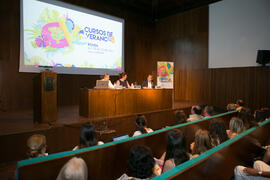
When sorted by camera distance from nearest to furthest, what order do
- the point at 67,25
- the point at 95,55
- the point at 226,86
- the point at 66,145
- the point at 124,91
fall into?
the point at 66,145 < the point at 124,91 < the point at 67,25 < the point at 95,55 < the point at 226,86

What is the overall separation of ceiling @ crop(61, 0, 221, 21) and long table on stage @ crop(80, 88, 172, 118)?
12.5ft

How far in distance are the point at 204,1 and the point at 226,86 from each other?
3408 millimetres

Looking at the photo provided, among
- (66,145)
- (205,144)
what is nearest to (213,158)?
(205,144)

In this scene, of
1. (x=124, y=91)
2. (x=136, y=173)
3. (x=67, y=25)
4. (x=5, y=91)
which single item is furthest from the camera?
(x=67, y=25)

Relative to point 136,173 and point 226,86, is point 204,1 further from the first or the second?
point 136,173

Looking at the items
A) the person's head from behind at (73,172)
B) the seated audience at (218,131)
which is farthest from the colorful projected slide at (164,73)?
the person's head from behind at (73,172)

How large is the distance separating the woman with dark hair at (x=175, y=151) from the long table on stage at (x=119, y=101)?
2.63 meters

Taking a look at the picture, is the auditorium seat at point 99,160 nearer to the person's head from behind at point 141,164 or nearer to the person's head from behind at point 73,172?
the person's head from behind at point 73,172

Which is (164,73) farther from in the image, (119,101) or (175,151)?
(175,151)

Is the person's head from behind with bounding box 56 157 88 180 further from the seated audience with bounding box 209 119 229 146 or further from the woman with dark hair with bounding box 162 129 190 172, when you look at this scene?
the seated audience with bounding box 209 119 229 146

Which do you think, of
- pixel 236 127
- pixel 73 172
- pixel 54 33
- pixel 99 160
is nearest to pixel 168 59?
pixel 54 33

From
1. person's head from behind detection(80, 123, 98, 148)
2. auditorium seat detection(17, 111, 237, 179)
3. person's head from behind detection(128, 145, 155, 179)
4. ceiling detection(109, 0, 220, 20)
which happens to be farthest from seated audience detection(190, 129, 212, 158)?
ceiling detection(109, 0, 220, 20)

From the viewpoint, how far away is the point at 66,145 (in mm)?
3617

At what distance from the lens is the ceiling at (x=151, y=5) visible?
7195 mm
